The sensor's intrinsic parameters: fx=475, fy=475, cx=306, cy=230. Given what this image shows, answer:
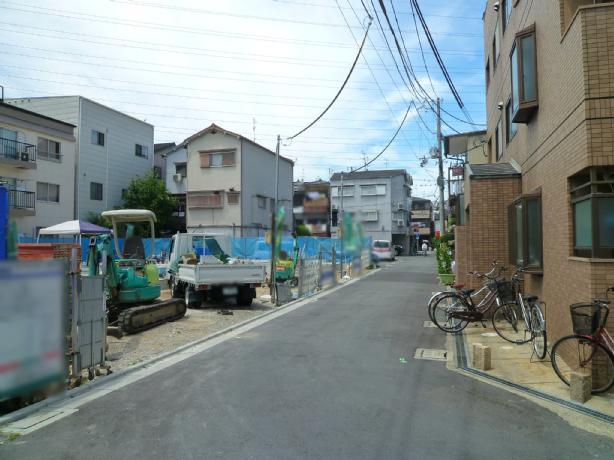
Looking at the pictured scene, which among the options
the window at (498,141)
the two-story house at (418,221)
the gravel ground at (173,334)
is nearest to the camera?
the two-story house at (418,221)

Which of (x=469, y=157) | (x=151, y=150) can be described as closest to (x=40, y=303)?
(x=469, y=157)

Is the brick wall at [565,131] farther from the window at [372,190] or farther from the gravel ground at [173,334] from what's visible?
the gravel ground at [173,334]

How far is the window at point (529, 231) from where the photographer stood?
8.86m

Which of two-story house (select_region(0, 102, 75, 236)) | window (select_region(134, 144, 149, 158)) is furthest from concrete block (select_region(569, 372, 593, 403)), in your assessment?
window (select_region(134, 144, 149, 158))

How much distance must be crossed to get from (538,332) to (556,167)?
107 inches

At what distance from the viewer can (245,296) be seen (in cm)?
1441

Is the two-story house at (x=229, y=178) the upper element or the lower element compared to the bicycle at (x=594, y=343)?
upper

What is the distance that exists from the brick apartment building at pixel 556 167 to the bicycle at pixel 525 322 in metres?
0.30

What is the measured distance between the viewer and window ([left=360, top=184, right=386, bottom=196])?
390 centimetres

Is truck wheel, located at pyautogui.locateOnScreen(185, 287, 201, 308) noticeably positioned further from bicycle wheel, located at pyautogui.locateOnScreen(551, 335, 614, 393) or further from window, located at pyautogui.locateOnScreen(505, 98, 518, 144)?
bicycle wheel, located at pyautogui.locateOnScreen(551, 335, 614, 393)

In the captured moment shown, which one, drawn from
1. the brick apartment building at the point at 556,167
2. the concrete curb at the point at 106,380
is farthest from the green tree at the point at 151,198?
the brick apartment building at the point at 556,167

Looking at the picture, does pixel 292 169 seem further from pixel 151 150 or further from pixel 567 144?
pixel 151 150

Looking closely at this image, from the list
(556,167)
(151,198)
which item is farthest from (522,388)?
(151,198)

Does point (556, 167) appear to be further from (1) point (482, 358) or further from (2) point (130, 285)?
(2) point (130, 285)
